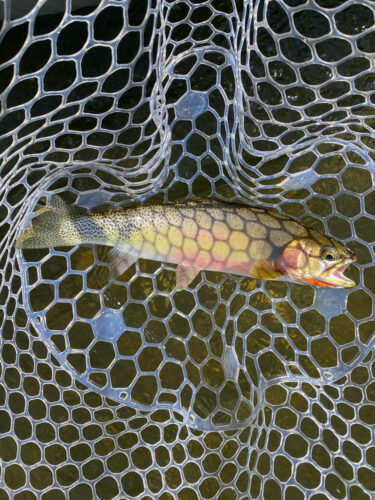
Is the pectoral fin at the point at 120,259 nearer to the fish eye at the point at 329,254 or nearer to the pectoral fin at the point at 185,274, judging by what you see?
the pectoral fin at the point at 185,274

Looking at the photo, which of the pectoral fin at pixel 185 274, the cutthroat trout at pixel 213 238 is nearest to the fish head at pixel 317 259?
the cutthroat trout at pixel 213 238

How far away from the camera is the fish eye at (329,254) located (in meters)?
2.39

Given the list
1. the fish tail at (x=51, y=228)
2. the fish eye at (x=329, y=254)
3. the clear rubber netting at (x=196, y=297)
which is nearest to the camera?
the fish eye at (x=329, y=254)

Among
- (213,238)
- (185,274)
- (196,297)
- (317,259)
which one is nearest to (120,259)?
(185,274)

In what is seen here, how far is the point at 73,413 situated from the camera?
3.34 meters

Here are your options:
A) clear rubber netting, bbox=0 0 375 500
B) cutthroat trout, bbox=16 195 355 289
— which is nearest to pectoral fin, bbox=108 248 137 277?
cutthroat trout, bbox=16 195 355 289

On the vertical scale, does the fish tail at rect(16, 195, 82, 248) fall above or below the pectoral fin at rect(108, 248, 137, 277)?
above

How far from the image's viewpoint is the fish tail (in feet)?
8.34

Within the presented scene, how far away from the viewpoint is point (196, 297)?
3.06 m

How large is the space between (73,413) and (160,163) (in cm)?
162

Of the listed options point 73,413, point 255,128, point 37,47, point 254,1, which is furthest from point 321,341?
point 37,47

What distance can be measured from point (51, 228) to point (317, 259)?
1.23 meters

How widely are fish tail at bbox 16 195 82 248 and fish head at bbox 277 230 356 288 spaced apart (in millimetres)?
1001

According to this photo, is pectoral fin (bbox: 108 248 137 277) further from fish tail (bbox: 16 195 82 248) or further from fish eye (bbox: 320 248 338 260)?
fish eye (bbox: 320 248 338 260)
